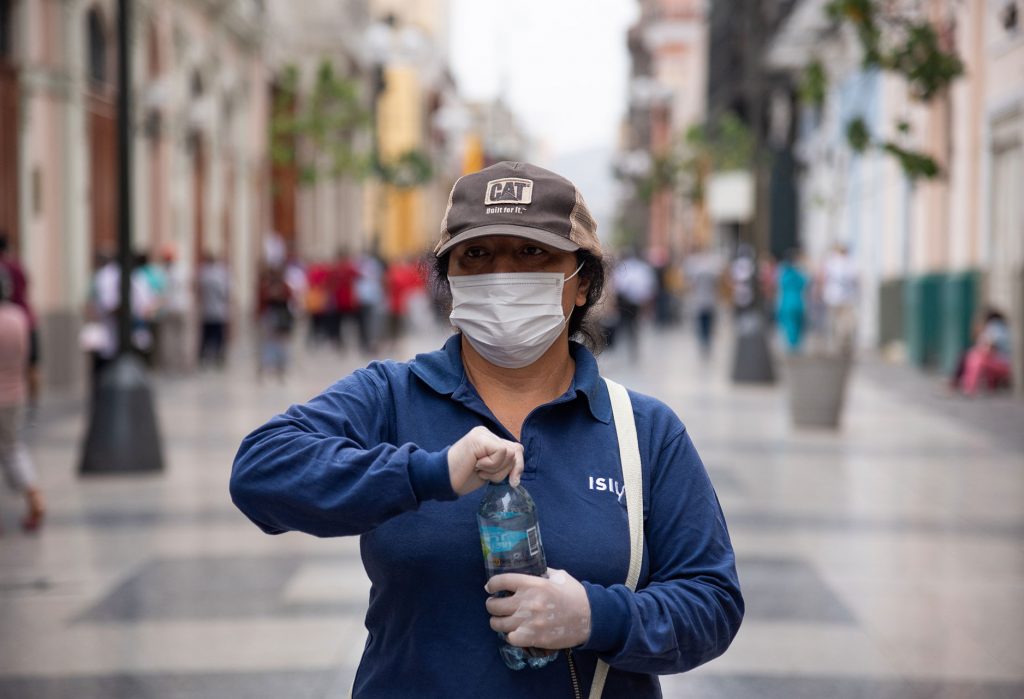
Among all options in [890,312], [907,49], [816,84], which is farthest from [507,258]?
[890,312]

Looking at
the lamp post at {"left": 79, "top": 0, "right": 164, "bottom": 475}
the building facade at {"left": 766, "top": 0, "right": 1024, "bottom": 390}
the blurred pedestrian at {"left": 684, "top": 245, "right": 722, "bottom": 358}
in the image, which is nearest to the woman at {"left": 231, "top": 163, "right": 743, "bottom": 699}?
the building facade at {"left": 766, "top": 0, "right": 1024, "bottom": 390}

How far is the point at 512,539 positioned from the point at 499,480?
0.10 meters

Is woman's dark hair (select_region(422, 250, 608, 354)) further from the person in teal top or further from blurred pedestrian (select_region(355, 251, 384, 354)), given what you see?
blurred pedestrian (select_region(355, 251, 384, 354))

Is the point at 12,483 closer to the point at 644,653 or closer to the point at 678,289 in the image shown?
the point at 644,653

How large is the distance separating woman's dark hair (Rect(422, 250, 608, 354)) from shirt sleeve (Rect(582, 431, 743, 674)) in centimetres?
38

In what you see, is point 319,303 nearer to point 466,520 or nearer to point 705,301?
point 705,301

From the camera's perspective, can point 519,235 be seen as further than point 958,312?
No

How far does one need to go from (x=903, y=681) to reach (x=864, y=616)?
1.16 meters

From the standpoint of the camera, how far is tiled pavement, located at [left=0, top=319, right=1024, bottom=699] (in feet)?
20.6

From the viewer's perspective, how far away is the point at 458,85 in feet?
445

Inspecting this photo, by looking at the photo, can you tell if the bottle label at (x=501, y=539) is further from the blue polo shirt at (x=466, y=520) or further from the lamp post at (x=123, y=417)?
the lamp post at (x=123, y=417)

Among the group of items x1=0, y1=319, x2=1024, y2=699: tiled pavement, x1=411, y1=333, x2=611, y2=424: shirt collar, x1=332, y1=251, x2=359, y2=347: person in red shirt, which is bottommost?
x1=0, y1=319, x2=1024, y2=699: tiled pavement

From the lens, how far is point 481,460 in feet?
8.32

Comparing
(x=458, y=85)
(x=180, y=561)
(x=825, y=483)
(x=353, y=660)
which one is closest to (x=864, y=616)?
(x=353, y=660)
